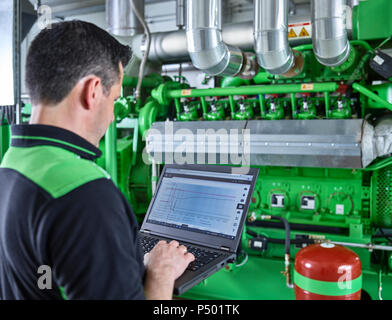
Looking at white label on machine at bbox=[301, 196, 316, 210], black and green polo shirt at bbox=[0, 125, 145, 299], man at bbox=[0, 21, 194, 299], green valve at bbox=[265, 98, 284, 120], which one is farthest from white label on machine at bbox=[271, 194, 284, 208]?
black and green polo shirt at bbox=[0, 125, 145, 299]

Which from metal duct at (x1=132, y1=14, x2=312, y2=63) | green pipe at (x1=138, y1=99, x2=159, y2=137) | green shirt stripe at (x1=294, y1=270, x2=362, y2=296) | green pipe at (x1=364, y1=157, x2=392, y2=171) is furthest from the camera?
green pipe at (x1=138, y1=99, x2=159, y2=137)

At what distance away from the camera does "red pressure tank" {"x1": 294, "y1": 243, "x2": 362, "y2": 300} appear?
1808mm

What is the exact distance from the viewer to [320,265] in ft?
6.03

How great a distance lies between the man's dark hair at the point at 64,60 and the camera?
31.7 inches

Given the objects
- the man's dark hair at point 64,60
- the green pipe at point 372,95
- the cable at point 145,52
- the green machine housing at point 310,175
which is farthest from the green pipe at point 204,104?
the man's dark hair at point 64,60

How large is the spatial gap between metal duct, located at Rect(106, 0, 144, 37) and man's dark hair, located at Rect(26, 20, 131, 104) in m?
2.89

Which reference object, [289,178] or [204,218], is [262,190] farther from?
[204,218]

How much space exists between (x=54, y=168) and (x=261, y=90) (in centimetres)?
225

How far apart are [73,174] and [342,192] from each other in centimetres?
247

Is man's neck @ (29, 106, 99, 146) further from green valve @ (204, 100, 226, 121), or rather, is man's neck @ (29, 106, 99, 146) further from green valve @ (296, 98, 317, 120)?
green valve @ (204, 100, 226, 121)

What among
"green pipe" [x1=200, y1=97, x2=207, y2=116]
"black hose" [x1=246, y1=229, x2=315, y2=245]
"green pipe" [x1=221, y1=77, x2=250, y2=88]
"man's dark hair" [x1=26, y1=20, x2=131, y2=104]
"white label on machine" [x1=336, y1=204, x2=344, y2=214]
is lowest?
"black hose" [x1=246, y1=229, x2=315, y2=245]

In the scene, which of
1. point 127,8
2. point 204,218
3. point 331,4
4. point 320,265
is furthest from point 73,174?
point 127,8

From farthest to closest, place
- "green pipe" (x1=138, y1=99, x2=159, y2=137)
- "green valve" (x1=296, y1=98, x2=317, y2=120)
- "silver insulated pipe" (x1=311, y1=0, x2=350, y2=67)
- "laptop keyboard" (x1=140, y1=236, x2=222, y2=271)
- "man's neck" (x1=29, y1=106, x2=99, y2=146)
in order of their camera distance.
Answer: "green pipe" (x1=138, y1=99, x2=159, y2=137) → "green valve" (x1=296, y1=98, x2=317, y2=120) → "silver insulated pipe" (x1=311, y1=0, x2=350, y2=67) → "laptop keyboard" (x1=140, y1=236, x2=222, y2=271) → "man's neck" (x1=29, y1=106, x2=99, y2=146)

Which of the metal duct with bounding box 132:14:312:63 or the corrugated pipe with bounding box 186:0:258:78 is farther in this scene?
the metal duct with bounding box 132:14:312:63
